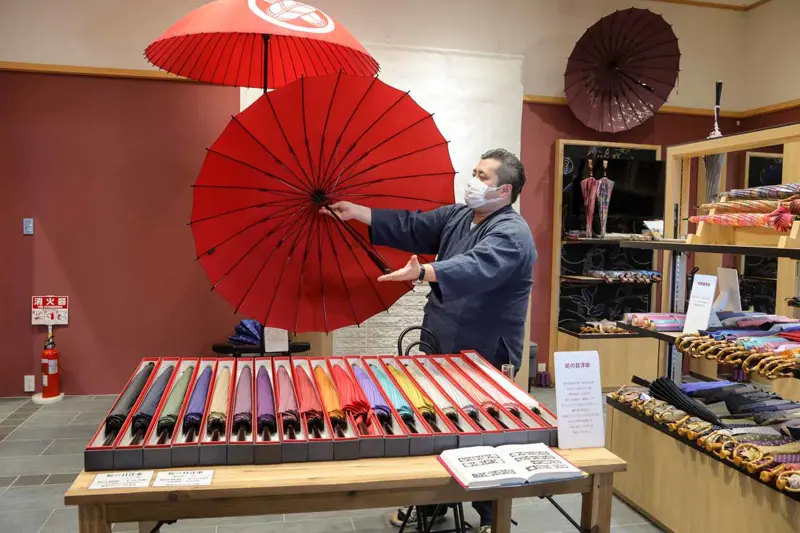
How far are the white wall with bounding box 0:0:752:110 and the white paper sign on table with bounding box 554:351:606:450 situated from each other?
348 cm

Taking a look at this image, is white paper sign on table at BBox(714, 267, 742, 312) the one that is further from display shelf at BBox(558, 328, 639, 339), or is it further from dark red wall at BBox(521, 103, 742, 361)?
dark red wall at BBox(521, 103, 742, 361)

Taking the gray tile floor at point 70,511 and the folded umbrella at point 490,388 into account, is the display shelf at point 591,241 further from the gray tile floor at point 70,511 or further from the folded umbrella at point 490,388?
the folded umbrella at point 490,388

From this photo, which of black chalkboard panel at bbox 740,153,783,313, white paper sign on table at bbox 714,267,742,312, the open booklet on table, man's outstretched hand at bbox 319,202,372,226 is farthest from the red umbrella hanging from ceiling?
black chalkboard panel at bbox 740,153,783,313

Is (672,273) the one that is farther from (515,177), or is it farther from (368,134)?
(368,134)

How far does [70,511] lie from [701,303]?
2.98 metres

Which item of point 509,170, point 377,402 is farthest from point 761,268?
point 377,402

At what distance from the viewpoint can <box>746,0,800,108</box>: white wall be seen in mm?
5363

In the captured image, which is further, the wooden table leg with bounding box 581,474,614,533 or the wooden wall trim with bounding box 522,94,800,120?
the wooden wall trim with bounding box 522,94,800,120

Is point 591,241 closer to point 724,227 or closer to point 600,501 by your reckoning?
point 724,227

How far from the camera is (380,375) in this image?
1.94 meters

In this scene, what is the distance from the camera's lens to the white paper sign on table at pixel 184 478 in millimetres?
1294

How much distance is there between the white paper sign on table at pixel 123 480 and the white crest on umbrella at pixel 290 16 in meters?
1.61

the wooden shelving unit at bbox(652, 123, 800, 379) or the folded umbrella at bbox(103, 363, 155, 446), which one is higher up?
the wooden shelving unit at bbox(652, 123, 800, 379)

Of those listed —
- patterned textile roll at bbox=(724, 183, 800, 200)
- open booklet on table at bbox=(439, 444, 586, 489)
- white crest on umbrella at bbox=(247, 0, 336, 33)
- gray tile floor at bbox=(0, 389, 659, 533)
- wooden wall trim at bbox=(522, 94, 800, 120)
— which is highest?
wooden wall trim at bbox=(522, 94, 800, 120)
